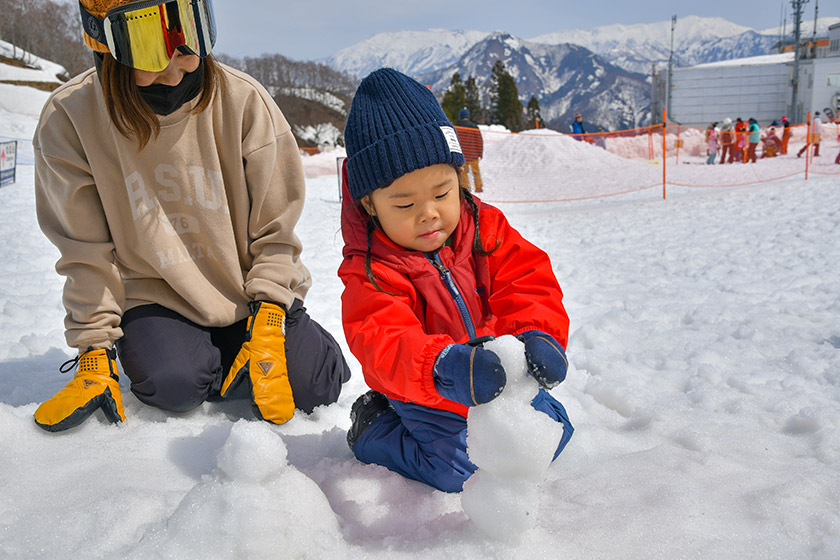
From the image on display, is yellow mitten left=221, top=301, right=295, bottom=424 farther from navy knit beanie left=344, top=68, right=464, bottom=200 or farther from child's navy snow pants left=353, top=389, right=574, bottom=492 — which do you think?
navy knit beanie left=344, top=68, right=464, bottom=200

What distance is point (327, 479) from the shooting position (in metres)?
1.59

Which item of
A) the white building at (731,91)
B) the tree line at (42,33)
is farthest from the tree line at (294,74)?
the white building at (731,91)

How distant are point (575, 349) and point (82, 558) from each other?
2.06m

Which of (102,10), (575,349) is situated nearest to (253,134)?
(102,10)

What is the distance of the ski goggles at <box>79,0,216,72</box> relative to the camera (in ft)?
5.38

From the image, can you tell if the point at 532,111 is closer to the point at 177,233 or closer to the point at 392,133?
the point at 177,233

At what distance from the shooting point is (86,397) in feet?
5.97

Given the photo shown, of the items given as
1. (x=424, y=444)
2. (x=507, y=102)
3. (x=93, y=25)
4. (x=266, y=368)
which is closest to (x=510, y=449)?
(x=424, y=444)

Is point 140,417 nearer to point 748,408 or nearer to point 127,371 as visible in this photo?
point 127,371

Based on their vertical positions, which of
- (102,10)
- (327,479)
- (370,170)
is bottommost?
(327,479)

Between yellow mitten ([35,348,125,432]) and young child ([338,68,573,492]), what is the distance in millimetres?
824

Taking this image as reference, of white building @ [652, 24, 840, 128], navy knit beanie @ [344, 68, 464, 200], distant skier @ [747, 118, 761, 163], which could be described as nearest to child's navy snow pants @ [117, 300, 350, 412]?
navy knit beanie @ [344, 68, 464, 200]

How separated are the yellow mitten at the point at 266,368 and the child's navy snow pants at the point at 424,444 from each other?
378 millimetres

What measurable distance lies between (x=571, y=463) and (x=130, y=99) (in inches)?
68.7
